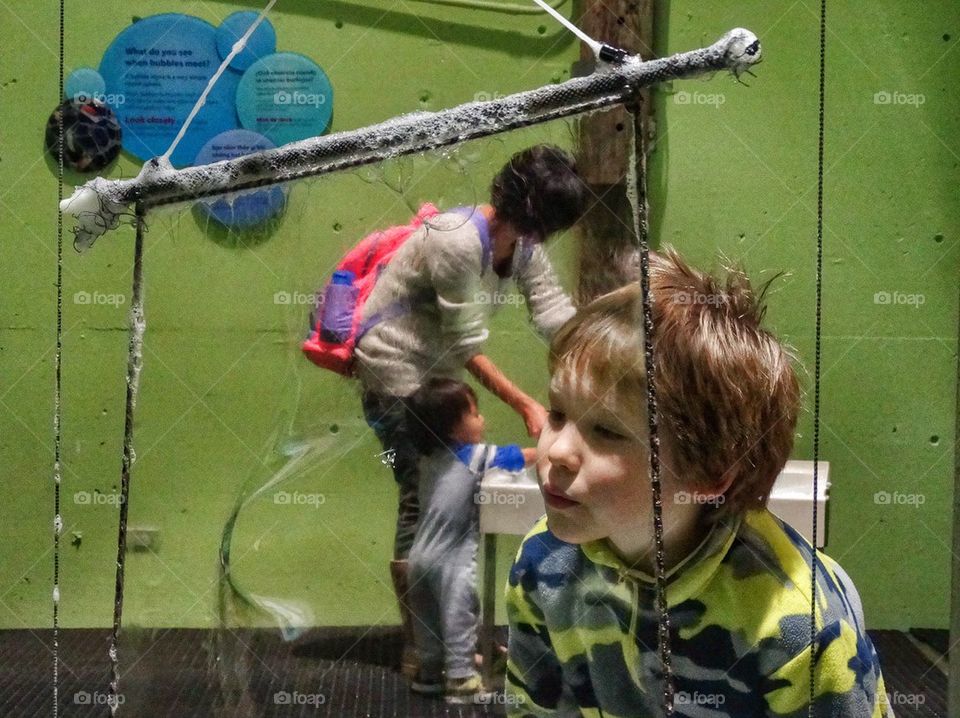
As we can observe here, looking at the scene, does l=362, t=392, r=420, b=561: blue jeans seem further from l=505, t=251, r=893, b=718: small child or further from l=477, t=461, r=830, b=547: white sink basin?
l=505, t=251, r=893, b=718: small child

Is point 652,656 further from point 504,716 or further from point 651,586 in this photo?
point 504,716

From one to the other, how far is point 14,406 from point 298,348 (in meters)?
0.64

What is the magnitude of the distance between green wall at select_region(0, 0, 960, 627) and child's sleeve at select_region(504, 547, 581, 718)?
13 centimetres

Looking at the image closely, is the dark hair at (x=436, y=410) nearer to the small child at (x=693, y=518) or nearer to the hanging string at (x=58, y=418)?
the small child at (x=693, y=518)

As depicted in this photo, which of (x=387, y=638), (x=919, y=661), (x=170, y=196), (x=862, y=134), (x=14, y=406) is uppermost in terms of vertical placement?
(x=862, y=134)

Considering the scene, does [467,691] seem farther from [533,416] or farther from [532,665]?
[533,416]

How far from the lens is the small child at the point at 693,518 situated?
73 cm

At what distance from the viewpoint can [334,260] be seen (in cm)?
86

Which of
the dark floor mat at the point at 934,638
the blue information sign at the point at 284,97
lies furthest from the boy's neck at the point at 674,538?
the dark floor mat at the point at 934,638

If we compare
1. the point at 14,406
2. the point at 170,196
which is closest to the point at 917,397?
the point at 170,196

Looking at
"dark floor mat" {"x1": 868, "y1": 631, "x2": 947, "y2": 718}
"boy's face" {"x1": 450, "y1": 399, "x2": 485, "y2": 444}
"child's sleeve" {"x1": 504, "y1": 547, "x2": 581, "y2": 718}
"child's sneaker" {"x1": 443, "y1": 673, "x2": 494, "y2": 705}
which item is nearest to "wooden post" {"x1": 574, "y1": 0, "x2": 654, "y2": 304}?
"boy's face" {"x1": 450, "y1": 399, "x2": 485, "y2": 444}

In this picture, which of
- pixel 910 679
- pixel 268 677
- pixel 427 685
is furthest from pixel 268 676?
pixel 910 679

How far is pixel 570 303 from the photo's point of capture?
2.63ft

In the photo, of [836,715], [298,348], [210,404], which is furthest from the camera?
[210,404]
